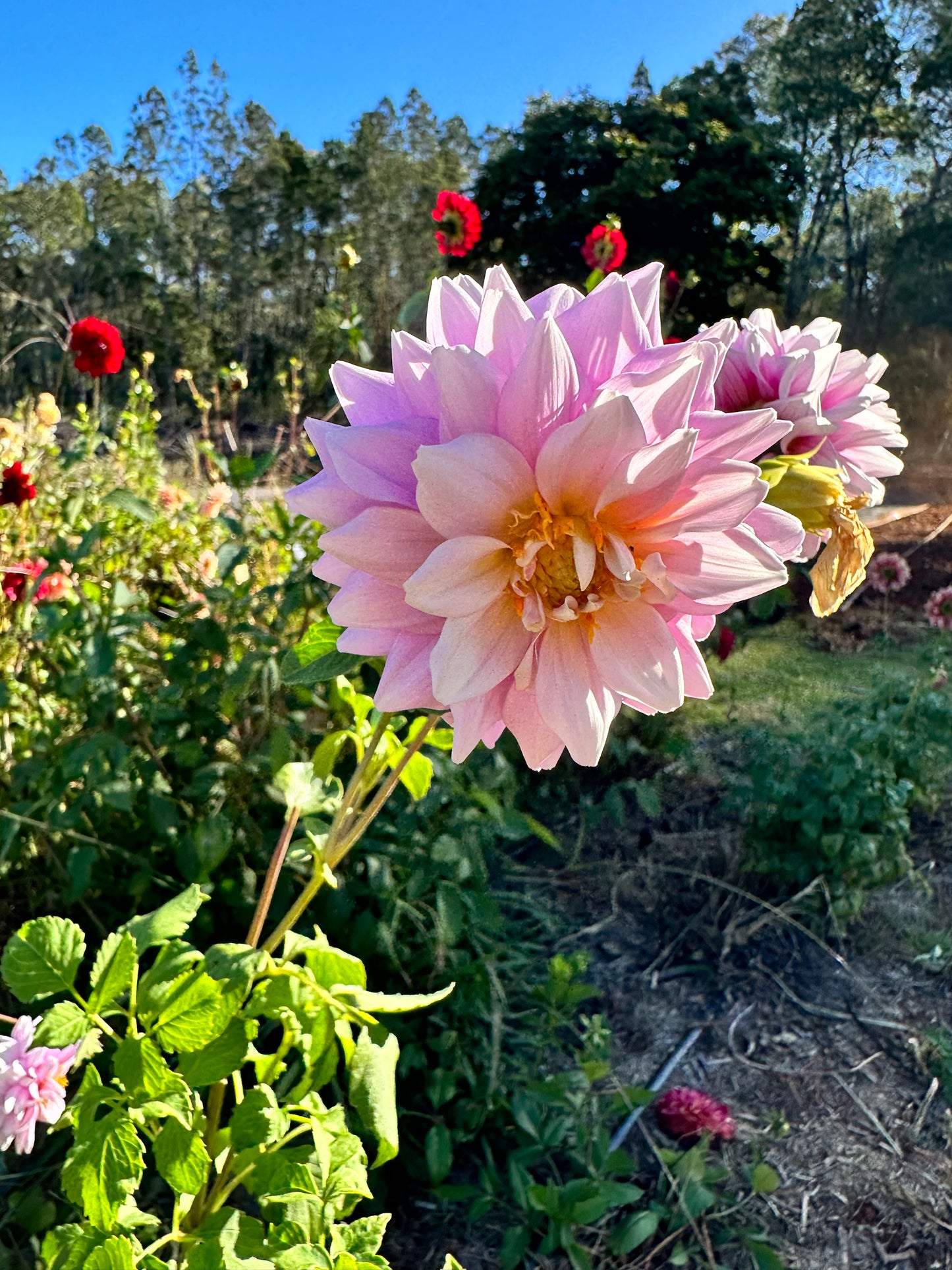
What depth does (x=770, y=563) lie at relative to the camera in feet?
1.40

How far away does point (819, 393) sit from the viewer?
578mm

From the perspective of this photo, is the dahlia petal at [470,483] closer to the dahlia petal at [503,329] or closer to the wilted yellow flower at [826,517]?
the dahlia petal at [503,329]

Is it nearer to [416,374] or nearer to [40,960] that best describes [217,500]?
[40,960]

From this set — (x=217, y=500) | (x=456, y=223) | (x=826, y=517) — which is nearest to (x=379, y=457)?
(x=826, y=517)

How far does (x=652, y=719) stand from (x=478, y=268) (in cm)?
965

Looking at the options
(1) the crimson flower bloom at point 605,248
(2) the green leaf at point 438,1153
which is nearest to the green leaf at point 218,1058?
(2) the green leaf at point 438,1153

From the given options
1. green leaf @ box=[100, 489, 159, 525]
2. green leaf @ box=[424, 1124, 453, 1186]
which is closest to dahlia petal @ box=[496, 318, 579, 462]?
green leaf @ box=[100, 489, 159, 525]

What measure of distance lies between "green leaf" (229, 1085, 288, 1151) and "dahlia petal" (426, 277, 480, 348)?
0.64 m

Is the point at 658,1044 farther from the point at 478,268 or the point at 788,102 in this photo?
the point at 478,268

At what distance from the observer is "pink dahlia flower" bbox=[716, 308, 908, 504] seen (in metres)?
0.56

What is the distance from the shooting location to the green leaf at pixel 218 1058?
70 cm

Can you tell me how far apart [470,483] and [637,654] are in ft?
0.39

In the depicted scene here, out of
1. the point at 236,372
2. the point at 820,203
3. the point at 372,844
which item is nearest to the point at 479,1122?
the point at 372,844

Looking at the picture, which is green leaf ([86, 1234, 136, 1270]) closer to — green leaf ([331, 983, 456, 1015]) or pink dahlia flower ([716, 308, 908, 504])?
green leaf ([331, 983, 456, 1015])
